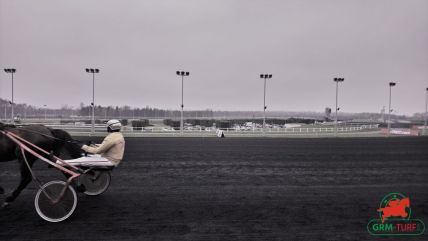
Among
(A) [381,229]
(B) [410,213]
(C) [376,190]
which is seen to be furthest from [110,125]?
(C) [376,190]

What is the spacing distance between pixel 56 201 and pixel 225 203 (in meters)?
3.12

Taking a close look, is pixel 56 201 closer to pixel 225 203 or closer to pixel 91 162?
pixel 91 162

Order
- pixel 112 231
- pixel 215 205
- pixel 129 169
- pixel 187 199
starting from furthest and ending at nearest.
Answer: pixel 129 169, pixel 187 199, pixel 215 205, pixel 112 231

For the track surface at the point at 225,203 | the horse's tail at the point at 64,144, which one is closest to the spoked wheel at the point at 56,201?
the track surface at the point at 225,203

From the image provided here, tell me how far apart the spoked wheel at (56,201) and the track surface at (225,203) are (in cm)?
18

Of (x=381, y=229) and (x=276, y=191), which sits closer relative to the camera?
(x=381, y=229)

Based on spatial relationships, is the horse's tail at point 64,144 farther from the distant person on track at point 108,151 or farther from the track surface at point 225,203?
the track surface at point 225,203

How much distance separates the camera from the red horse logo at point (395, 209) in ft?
18.0

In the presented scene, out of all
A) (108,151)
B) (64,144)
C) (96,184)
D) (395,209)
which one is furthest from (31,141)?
(395,209)

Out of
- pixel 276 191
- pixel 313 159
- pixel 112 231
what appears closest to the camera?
pixel 112 231

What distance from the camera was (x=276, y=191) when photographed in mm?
7191

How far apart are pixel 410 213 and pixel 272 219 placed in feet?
8.79

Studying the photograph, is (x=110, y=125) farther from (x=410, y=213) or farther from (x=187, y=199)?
(x=410, y=213)

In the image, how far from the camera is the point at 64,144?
584 centimetres
